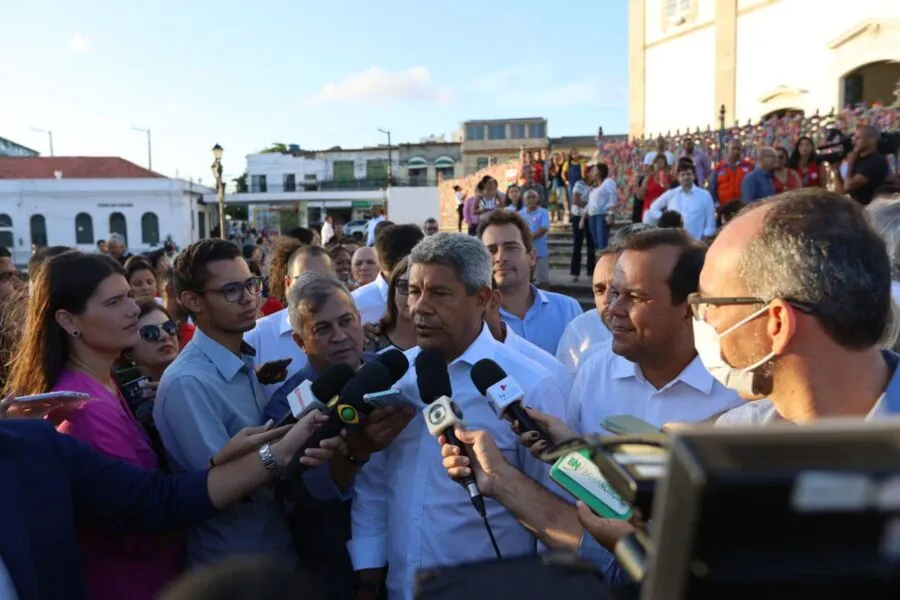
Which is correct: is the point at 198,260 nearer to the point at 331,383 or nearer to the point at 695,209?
the point at 331,383

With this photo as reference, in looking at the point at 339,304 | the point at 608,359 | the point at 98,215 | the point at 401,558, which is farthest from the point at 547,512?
the point at 98,215

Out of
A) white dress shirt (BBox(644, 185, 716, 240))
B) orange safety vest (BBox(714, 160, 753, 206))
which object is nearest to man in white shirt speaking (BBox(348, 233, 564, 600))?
white dress shirt (BBox(644, 185, 716, 240))

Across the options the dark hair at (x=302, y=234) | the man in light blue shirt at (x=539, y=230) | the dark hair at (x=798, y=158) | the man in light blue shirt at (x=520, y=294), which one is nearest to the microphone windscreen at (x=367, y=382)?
the man in light blue shirt at (x=520, y=294)

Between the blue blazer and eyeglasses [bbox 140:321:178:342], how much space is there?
1.73m

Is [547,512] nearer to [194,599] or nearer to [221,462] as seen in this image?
[221,462]

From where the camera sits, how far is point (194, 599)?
0.88 metres

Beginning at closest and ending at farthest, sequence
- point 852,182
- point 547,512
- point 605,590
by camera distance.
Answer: point 605,590 → point 547,512 → point 852,182

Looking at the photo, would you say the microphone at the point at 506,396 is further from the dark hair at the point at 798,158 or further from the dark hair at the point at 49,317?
the dark hair at the point at 798,158

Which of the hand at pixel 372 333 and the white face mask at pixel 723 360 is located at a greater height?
the white face mask at pixel 723 360

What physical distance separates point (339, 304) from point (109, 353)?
1.03 m

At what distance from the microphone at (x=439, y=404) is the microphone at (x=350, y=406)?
0.47ft

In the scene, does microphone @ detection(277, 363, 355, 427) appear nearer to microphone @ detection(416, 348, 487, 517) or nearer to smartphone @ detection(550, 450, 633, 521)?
microphone @ detection(416, 348, 487, 517)

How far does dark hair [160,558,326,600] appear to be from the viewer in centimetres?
89

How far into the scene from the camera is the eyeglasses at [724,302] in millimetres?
1493
